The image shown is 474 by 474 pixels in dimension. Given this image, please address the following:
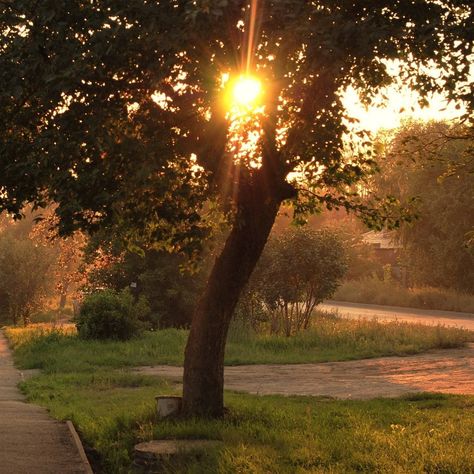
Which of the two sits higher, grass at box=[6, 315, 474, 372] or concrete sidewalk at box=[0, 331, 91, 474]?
grass at box=[6, 315, 474, 372]

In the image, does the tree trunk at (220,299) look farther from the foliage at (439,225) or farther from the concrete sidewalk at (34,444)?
the foliage at (439,225)

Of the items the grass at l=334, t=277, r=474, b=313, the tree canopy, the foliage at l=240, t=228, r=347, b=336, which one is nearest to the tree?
the tree canopy

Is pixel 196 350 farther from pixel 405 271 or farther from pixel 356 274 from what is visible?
pixel 356 274

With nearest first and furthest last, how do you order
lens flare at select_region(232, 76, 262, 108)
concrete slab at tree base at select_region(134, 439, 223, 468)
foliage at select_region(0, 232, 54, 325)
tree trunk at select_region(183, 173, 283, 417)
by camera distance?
lens flare at select_region(232, 76, 262, 108) < concrete slab at tree base at select_region(134, 439, 223, 468) < tree trunk at select_region(183, 173, 283, 417) < foliage at select_region(0, 232, 54, 325)

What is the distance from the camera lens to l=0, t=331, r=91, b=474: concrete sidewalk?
8.74m

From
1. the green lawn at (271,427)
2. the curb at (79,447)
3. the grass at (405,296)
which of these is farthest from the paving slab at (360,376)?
the grass at (405,296)

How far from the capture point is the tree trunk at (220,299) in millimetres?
10188

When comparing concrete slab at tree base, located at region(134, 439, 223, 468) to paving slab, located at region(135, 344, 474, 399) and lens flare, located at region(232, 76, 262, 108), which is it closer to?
lens flare, located at region(232, 76, 262, 108)

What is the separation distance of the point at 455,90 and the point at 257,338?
16.3 meters

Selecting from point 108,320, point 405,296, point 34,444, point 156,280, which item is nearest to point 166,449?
point 34,444

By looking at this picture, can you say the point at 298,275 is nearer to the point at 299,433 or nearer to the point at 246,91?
the point at 299,433

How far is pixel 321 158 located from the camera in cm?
880

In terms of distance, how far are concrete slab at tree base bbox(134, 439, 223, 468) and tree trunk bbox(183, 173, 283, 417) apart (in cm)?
134

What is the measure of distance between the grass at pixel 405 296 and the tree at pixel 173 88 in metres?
32.5
